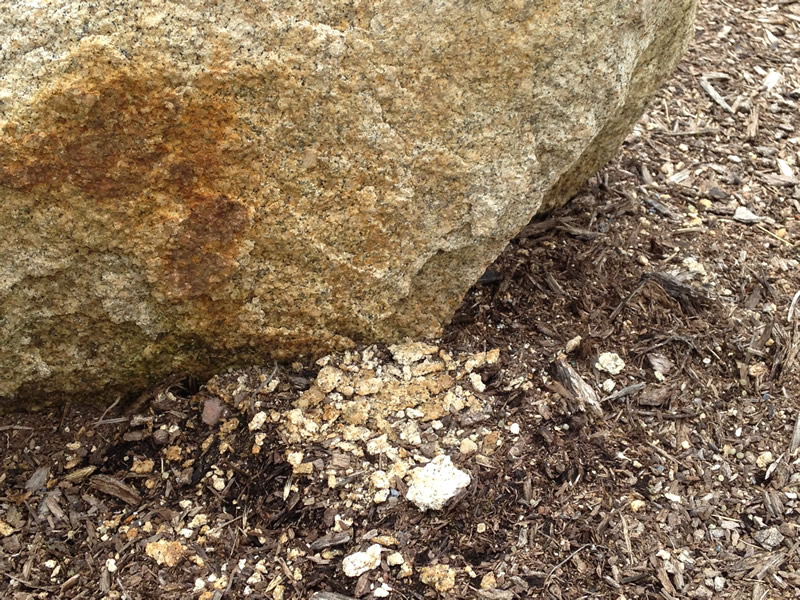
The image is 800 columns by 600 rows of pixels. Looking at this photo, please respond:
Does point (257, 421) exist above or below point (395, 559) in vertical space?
above

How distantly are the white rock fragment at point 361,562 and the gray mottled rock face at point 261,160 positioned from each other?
1.77 ft

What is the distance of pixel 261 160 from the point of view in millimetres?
1858

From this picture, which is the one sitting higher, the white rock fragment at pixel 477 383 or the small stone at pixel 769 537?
the white rock fragment at pixel 477 383

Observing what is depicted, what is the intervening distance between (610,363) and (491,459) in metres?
0.47

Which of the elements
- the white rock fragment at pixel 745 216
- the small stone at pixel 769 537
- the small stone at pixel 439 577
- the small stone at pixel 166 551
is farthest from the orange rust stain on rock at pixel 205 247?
the white rock fragment at pixel 745 216

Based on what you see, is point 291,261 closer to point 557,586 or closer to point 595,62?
point 595,62

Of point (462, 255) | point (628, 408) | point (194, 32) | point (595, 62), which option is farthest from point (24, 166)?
point (628, 408)

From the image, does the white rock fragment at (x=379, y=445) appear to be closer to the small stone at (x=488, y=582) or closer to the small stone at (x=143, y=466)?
the small stone at (x=488, y=582)

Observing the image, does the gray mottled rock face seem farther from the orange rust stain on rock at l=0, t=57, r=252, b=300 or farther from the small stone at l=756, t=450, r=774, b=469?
the small stone at l=756, t=450, r=774, b=469

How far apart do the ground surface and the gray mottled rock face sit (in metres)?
0.17

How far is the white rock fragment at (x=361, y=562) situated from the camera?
74.7 inches

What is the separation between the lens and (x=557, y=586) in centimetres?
191

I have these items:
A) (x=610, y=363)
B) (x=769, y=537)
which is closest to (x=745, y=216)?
(x=610, y=363)

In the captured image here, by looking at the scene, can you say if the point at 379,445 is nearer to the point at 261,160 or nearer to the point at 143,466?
the point at 143,466
